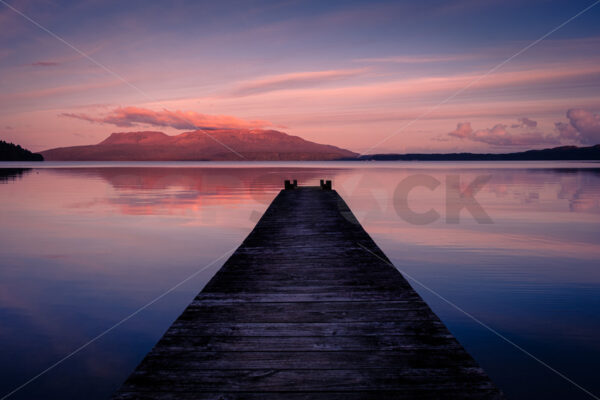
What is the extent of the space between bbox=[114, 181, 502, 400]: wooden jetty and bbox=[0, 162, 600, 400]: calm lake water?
1.72 meters

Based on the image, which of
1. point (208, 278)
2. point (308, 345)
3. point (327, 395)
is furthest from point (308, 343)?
point (208, 278)

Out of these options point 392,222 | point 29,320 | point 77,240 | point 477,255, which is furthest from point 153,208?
point 477,255

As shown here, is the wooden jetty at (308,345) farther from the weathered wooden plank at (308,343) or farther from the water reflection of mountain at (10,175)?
the water reflection of mountain at (10,175)

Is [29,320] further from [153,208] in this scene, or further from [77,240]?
[153,208]

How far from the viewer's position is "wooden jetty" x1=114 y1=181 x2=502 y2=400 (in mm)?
3100

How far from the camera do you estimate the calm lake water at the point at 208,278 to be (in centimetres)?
537

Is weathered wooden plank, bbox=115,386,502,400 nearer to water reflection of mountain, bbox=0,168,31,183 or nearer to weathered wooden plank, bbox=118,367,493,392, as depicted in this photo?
weathered wooden plank, bbox=118,367,493,392

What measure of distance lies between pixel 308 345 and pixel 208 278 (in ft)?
21.0

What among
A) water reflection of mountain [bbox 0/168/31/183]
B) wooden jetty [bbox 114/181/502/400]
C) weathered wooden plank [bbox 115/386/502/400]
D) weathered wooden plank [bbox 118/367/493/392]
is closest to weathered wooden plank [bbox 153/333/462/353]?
wooden jetty [bbox 114/181/502/400]

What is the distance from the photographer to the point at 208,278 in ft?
31.8

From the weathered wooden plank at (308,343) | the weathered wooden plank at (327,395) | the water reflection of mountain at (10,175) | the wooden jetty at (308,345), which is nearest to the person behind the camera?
the weathered wooden plank at (327,395)

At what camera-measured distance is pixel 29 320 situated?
685 cm

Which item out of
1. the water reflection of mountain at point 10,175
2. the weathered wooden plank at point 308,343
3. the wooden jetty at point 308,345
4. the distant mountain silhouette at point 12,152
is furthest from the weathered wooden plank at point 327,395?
the distant mountain silhouette at point 12,152

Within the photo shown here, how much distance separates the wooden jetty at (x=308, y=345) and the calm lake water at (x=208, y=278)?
1.72 m
